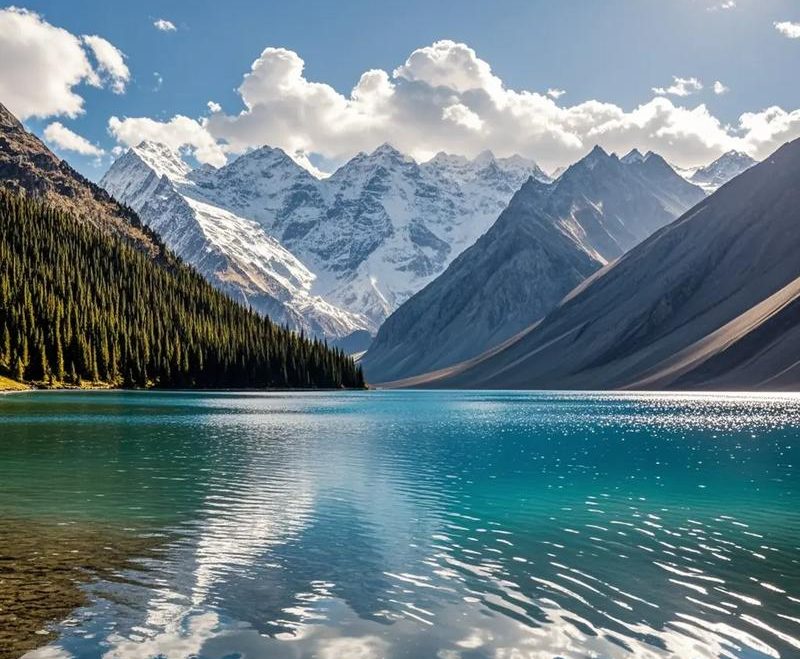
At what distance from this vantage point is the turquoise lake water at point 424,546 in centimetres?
1753

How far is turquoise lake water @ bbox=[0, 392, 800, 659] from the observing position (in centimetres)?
1753

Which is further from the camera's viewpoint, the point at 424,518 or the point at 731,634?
the point at 424,518

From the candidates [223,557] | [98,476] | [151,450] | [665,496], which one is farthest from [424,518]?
[151,450]

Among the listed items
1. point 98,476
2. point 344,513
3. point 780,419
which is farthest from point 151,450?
point 780,419

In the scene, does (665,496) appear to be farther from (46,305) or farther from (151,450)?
(46,305)

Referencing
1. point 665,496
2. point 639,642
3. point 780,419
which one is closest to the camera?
point 639,642

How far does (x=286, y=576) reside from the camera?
75.0ft

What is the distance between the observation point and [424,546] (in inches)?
1091

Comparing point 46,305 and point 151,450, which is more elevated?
point 46,305

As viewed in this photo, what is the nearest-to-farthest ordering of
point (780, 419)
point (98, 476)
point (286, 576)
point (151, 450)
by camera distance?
point (286, 576) → point (98, 476) → point (151, 450) → point (780, 419)

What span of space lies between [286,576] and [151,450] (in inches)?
1543

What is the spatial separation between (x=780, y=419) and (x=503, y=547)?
84.4m

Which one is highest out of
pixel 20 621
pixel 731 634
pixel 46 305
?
pixel 46 305

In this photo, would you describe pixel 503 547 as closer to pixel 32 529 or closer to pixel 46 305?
pixel 32 529
